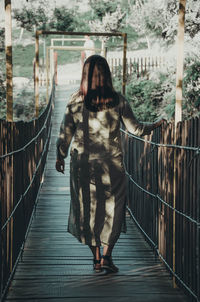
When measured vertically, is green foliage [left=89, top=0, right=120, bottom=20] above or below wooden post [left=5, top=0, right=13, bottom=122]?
above

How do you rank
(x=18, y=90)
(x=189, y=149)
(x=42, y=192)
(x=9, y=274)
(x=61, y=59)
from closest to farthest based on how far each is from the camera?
(x=189, y=149) < (x=9, y=274) < (x=42, y=192) < (x=18, y=90) < (x=61, y=59)

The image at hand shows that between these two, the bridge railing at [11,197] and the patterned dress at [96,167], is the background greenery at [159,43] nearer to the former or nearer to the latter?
the bridge railing at [11,197]

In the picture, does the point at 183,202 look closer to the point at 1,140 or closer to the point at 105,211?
the point at 105,211

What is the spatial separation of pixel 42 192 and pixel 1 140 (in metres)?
6.81

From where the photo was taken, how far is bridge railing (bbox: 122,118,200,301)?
4.10 m

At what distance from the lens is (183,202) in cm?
445

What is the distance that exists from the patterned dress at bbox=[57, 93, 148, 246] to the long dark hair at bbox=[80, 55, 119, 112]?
2.3 inches

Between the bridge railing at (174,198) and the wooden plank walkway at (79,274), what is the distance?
0.49 ft

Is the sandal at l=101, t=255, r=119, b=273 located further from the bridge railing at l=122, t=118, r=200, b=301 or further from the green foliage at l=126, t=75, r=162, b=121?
the green foliage at l=126, t=75, r=162, b=121

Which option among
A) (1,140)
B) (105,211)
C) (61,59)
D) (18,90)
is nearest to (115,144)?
(105,211)

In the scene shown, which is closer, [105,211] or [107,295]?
[107,295]

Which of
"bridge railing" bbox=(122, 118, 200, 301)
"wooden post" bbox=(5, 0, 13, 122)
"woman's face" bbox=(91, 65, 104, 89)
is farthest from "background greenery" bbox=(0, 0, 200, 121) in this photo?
"woman's face" bbox=(91, 65, 104, 89)

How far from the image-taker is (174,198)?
4.80 m

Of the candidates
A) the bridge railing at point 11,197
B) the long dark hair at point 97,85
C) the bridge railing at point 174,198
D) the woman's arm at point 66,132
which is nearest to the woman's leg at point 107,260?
the bridge railing at point 174,198
